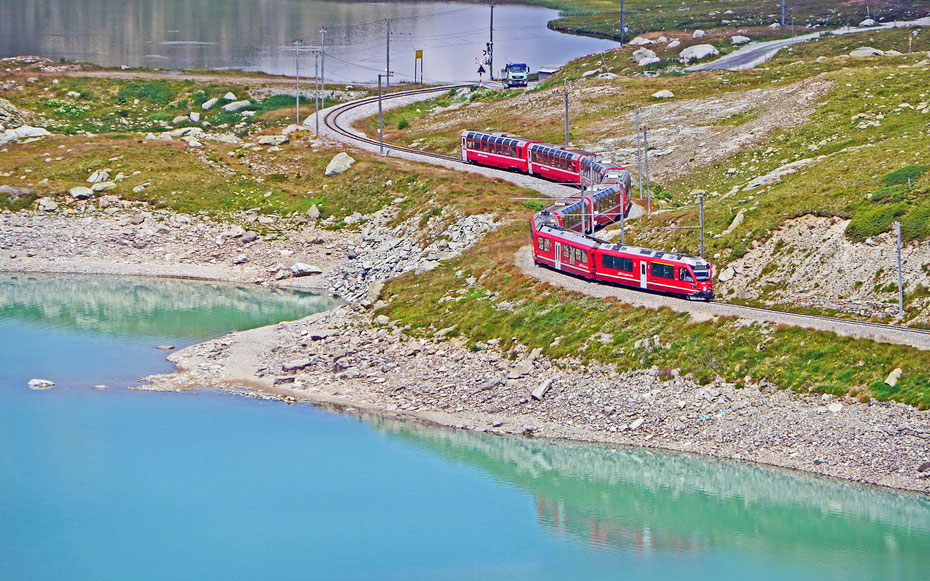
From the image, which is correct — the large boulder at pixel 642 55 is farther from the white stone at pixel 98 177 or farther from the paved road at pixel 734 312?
the paved road at pixel 734 312

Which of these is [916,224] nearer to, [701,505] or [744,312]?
[744,312]

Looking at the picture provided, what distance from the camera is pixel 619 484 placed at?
59844 mm

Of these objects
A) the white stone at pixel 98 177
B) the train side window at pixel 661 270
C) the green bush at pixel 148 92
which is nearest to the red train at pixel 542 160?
the train side window at pixel 661 270

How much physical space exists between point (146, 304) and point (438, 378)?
112ft

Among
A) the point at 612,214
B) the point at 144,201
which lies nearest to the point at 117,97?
the point at 144,201

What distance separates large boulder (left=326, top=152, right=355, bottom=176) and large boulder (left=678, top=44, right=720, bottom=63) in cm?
7036

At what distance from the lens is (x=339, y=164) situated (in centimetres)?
11919

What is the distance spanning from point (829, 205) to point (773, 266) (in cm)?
691

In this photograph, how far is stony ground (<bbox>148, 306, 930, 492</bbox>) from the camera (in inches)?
2240

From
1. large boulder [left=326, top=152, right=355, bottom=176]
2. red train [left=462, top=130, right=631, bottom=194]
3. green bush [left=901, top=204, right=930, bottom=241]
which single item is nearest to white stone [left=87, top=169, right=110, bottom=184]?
large boulder [left=326, top=152, right=355, bottom=176]

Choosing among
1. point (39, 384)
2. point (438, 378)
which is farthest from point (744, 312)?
point (39, 384)

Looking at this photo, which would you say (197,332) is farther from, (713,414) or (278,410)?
(713,414)

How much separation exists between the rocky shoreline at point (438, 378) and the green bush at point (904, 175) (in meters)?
25.4

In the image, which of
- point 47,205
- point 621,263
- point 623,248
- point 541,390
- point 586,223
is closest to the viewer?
point 541,390
